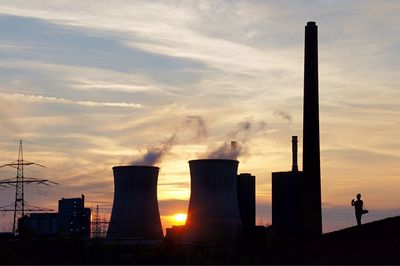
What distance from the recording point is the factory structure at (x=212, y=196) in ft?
125

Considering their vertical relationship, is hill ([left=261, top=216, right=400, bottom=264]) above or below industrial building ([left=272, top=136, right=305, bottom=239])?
below

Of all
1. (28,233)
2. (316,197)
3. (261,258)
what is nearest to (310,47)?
(316,197)

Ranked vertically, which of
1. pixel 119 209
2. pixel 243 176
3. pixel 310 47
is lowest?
pixel 119 209

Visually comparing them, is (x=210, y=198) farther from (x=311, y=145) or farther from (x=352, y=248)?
(x=352, y=248)

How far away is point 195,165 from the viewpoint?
3866 centimetres

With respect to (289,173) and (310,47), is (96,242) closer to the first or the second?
(310,47)

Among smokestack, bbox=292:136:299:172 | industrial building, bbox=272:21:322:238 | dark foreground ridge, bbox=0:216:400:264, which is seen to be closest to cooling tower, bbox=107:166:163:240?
dark foreground ridge, bbox=0:216:400:264

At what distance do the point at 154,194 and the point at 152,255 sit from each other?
39.0 ft

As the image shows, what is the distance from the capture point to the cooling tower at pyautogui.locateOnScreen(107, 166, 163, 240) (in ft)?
133

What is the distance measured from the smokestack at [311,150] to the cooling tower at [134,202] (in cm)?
928

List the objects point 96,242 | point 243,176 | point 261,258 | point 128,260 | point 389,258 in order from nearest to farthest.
→ 1. point 389,258
2. point 261,258
3. point 128,260
4. point 96,242
5. point 243,176

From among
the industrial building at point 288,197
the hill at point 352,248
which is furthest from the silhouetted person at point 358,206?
the industrial building at point 288,197

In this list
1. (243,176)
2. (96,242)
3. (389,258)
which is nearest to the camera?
(389,258)

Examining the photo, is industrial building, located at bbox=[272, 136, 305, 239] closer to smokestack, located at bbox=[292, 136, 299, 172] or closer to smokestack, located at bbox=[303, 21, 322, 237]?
smokestack, located at bbox=[292, 136, 299, 172]
